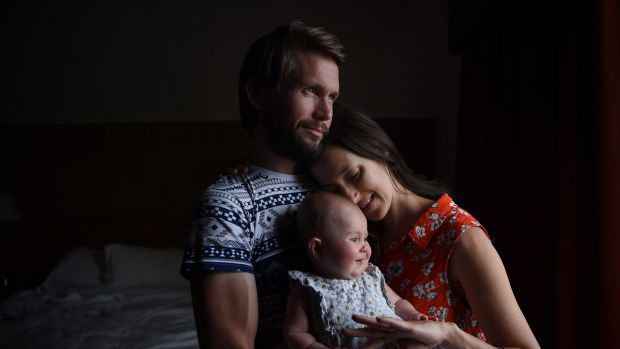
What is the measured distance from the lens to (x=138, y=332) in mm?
2605

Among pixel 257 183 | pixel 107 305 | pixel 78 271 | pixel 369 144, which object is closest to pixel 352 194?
pixel 369 144

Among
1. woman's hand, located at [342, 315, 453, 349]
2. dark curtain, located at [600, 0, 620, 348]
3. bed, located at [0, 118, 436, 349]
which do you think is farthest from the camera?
bed, located at [0, 118, 436, 349]

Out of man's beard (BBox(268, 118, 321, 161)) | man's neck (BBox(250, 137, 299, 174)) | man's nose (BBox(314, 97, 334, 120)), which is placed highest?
man's nose (BBox(314, 97, 334, 120))

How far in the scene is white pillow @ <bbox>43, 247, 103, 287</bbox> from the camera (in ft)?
11.6

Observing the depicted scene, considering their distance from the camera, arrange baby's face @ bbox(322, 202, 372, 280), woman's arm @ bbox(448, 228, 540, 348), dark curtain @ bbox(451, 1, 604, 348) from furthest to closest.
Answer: dark curtain @ bbox(451, 1, 604, 348) < baby's face @ bbox(322, 202, 372, 280) < woman's arm @ bbox(448, 228, 540, 348)

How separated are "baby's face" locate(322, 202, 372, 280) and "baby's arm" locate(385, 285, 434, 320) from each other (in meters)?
0.10

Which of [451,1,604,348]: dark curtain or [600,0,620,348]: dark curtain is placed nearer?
[600,0,620,348]: dark curtain

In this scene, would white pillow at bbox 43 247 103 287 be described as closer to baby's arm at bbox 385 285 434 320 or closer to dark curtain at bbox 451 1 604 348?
dark curtain at bbox 451 1 604 348

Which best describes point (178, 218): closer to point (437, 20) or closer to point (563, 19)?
point (437, 20)

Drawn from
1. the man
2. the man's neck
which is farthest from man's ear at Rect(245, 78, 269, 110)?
the man's neck

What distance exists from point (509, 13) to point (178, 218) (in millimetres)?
3069

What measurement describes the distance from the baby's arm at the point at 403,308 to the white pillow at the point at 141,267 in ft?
8.42

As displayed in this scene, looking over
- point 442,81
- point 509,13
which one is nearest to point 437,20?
point 442,81

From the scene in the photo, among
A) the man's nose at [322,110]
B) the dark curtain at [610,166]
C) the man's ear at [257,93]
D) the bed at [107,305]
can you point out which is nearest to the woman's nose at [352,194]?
the man's nose at [322,110]
